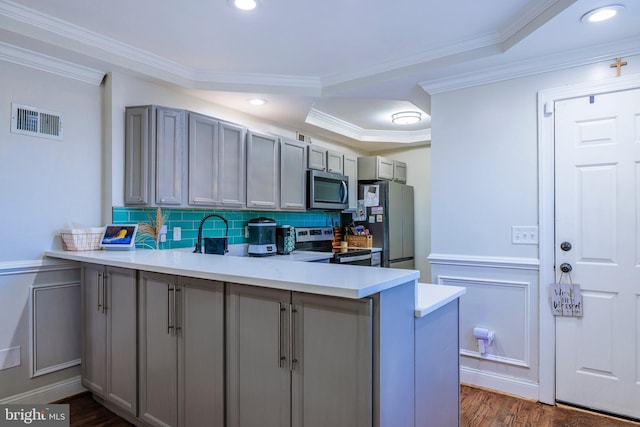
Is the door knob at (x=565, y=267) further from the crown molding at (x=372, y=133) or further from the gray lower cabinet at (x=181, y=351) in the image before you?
the crown molding at (x=372, y=133)

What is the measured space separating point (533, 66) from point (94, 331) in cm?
343

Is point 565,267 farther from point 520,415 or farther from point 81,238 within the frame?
point 81,238

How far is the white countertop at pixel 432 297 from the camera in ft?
5.19

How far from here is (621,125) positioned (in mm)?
2377

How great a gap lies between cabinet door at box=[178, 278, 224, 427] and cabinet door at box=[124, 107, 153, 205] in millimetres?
1255

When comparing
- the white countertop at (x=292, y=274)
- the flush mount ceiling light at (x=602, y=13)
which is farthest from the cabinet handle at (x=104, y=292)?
the flush mount ceiling light at (x=602, y=13)

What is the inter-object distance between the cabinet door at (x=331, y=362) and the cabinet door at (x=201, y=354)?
0.44 metres

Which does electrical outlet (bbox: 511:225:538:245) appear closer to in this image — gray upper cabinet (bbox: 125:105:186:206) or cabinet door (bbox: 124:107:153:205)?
gray upper cabinet (bbox: 125:105:186:206)

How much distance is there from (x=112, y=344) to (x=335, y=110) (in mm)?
3094

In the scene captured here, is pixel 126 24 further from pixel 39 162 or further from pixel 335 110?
pixel 335 110

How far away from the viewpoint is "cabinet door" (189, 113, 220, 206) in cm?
313

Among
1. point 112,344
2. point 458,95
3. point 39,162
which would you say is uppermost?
point 458,95

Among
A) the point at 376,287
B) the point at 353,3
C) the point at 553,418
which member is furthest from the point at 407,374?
the point at 353,3

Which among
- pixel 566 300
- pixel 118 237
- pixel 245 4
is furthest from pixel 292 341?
pixel 566 300
